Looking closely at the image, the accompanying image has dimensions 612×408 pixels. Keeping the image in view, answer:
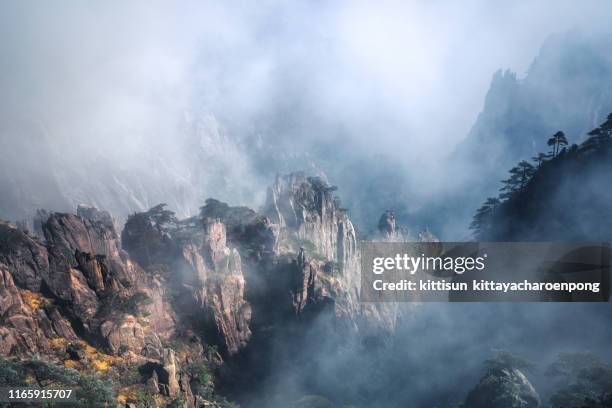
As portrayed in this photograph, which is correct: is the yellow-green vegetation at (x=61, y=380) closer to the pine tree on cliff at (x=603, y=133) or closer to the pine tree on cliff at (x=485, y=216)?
the pine tree on cliff at (x=603, y=133)

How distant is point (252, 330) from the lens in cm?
8056

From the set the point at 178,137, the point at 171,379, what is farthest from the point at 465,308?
the point at 178,137

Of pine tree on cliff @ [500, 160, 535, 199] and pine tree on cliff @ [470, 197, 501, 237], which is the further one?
pine tree on cliff @ [470, 197, 501, 237]

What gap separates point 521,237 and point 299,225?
48.7 metres

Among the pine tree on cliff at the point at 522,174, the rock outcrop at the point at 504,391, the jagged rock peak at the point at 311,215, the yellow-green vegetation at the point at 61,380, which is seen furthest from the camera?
the jagged rock peak at the point at 311,215

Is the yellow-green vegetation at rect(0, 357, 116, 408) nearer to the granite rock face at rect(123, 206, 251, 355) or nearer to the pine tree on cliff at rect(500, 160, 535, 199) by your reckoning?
the granite rock face at rect(123, 206, 251, 355)

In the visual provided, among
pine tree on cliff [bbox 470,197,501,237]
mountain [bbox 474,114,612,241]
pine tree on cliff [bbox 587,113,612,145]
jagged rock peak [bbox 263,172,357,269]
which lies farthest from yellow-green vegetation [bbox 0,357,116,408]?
pine tree on cliff [bbox 470,197,501,237]

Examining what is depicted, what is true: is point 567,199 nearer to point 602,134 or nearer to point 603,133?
point 602,134

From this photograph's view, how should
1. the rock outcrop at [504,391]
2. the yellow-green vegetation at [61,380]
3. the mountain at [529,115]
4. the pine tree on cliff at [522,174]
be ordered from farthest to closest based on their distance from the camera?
1. the mountain at [529,115]
2. the pine tree on cliff at [522,174]
3. the rock outcrop at [504,391]
4. the yellow-green vegetation at [61,380]

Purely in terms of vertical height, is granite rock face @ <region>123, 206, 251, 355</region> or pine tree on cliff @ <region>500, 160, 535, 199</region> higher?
pine tree on cliff @ <region>500, 160, 535, 199</region>

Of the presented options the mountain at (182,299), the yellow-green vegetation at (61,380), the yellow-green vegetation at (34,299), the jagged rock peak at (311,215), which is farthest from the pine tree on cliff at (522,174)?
the yellow-green vegetation at (34,299)

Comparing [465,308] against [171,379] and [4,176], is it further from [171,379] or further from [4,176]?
[4,176]

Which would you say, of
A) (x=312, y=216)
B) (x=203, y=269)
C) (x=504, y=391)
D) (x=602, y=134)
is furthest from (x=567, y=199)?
(x=203, y=269)

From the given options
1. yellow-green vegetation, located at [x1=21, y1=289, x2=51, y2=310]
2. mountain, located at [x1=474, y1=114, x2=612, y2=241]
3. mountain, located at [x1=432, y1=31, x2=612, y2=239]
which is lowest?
yellow-green vegetation, located at [x1=21, y1=289, x2=51, y2=310]
